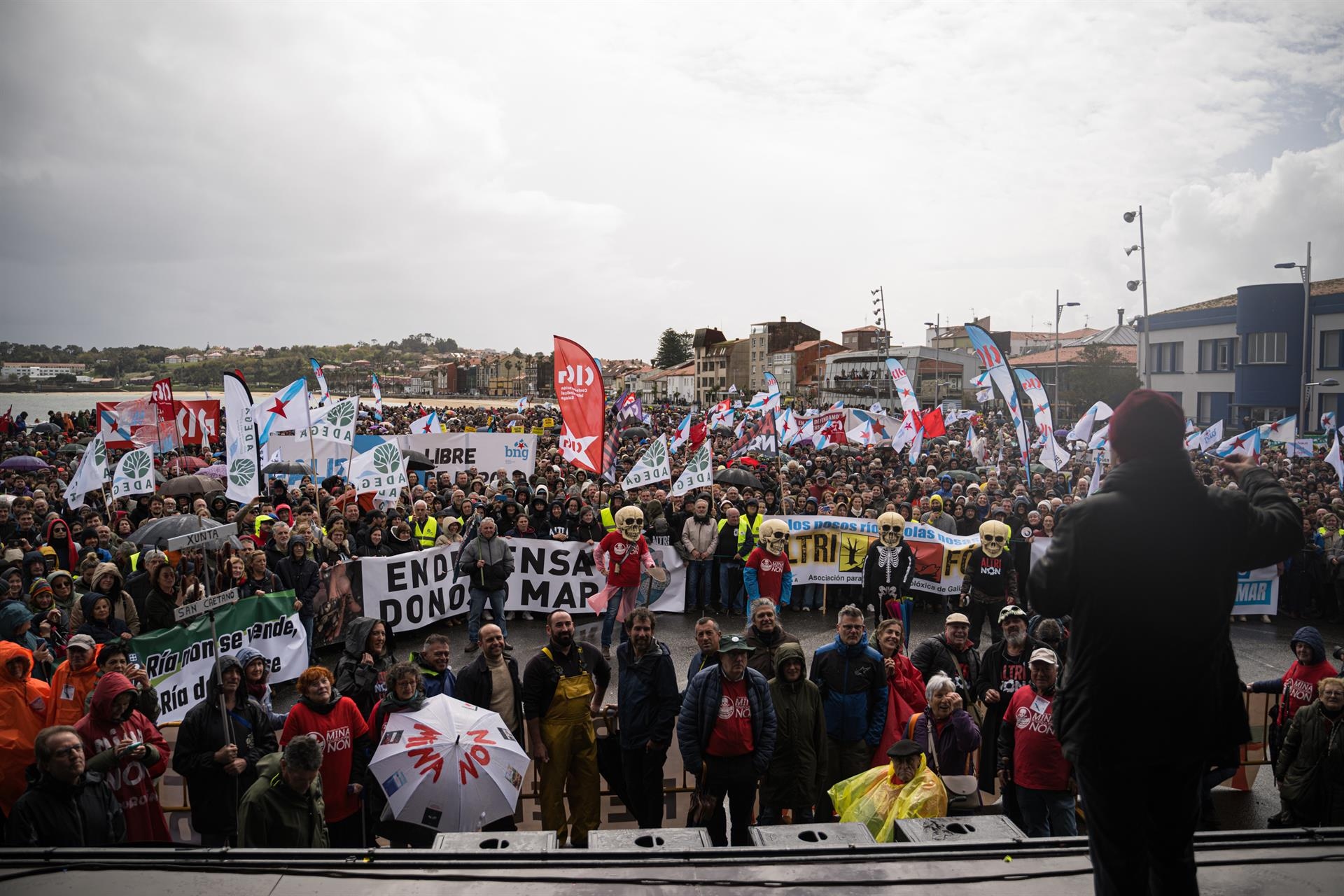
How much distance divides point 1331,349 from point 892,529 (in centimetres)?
4412

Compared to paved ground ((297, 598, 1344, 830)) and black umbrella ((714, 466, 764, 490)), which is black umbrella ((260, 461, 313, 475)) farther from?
paved ground ((297, 598, 1344, 830))

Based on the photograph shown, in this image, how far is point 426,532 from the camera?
12.1m

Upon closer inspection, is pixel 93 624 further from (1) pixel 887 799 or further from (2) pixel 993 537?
(2) pixel 993 537

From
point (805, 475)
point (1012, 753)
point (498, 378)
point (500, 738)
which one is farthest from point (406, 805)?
point (498, 378)

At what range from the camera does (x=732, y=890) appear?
2.93 metres

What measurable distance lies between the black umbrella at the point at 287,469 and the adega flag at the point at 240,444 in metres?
6.74

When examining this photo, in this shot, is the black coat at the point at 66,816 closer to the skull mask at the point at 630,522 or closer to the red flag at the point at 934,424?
the skull mask at the point at 630,522

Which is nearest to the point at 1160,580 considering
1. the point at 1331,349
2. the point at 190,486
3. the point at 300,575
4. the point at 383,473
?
the point at 300,575

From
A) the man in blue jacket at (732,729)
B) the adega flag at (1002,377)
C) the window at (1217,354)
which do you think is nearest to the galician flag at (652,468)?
the adega flag at (1002,377)

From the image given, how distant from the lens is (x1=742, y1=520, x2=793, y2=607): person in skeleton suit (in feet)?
33.5

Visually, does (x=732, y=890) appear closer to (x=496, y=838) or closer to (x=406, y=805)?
(x=496, y=838)

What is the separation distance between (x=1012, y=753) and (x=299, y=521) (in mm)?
8095

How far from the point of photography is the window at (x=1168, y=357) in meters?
50.0

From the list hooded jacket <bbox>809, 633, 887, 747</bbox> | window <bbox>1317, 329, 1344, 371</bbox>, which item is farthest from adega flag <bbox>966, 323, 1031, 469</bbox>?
window <bbox>1317, 329, 1344, 371</bbox>
